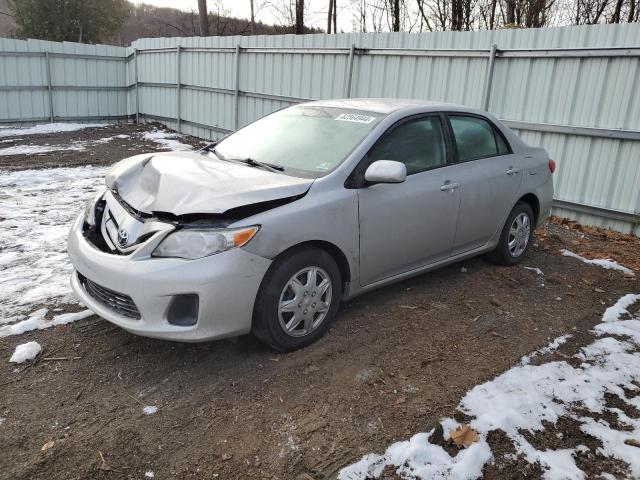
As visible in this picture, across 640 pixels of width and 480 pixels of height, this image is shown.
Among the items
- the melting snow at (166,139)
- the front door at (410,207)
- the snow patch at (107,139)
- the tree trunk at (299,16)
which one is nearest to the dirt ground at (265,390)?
the front door at (410,207)

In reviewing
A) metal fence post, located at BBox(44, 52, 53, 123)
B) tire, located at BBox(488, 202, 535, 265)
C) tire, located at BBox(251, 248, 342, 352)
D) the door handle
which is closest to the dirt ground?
tire, located at BBox(251, 248, 342, 352)

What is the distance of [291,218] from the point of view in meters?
3.42

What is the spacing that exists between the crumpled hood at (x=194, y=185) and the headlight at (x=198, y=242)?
0.44 feet

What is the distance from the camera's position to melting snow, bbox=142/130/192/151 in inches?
505

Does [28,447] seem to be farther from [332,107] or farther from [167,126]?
[167,126]

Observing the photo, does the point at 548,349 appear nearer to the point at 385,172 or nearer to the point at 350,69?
the point at 385,172

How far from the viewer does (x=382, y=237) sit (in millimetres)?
4000

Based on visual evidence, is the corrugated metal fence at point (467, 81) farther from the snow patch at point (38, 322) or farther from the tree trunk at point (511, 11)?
the tree trunk at point (511, 11)

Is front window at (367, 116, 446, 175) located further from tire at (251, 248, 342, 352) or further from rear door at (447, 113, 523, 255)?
tire at (251, 248, 342, 352)

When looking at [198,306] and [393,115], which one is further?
[393,115]

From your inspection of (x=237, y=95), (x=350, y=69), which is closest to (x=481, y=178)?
(x=350, y=69)

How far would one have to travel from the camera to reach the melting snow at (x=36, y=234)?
14.3ft

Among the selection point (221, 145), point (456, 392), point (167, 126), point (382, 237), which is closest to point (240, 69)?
point (167, 126)

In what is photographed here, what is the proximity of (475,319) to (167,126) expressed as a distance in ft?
44.0
